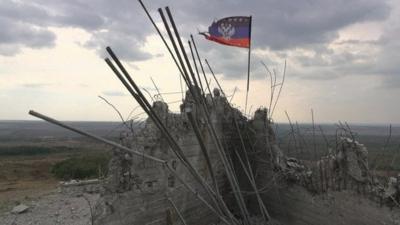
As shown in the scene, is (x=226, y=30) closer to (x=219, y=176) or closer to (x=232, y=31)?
(x=232, y=31)

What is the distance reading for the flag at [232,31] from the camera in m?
6.92

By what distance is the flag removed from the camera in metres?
6.92

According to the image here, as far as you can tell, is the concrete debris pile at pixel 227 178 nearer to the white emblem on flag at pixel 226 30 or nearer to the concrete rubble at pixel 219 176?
the concrete rubble at pixel 219 176

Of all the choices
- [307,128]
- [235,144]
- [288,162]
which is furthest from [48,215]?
[307,128]

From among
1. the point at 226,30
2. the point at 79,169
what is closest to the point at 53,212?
the point at 79,169

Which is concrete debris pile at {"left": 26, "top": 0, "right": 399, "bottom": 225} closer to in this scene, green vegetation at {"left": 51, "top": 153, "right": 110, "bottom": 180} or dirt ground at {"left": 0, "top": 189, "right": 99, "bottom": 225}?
dirt ground at {"left": 0, "top": 189, "right": 99, "bottom": 225}

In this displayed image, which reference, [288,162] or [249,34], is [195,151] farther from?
[249,34]

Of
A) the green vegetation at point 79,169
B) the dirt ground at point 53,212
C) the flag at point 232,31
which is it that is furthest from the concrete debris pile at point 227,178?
the green vegetation at point 79,169

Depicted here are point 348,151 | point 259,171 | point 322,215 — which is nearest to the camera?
point 348,151

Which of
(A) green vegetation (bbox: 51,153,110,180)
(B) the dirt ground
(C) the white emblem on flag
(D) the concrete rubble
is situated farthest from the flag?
(A) green vegetation (bbox: 51,153,110,180)

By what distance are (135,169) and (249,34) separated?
288 centimetres

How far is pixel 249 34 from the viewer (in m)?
6.86

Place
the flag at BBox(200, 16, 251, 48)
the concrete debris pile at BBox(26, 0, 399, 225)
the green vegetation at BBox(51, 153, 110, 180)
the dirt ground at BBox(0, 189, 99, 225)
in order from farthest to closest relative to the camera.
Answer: the green vegetation at BBox(51, 153, 110, 180), the dirt ground at BBox(0, 189, 99, 225), the flag at BBox(200, 16, 251, 48), the concrete debris pile at BBox(26, 0, 399, 225)

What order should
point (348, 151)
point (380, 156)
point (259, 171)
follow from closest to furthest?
point (380, 156) < point (348, 151) < point (259, 171)
